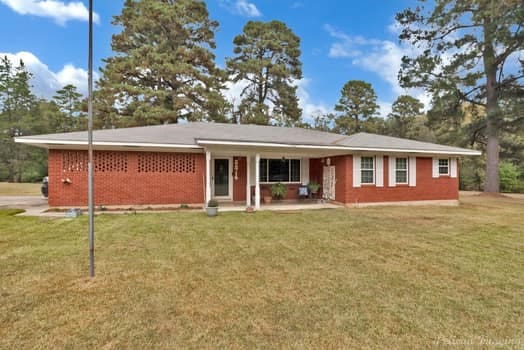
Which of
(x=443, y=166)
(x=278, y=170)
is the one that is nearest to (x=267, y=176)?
(x=278, y=170)

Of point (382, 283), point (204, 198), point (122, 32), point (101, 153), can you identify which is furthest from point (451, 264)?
point (122, 32)

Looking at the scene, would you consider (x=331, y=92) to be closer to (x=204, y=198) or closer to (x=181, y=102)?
(x=181, y=102)

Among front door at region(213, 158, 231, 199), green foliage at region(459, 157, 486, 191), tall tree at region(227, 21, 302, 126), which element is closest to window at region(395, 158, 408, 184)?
front door at region(213, 158, 231, 199)

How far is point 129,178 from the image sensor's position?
371 inches

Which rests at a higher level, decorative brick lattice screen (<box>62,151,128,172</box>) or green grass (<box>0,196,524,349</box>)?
decorative brick lattice screen (<box>62,151,128,172</box>)

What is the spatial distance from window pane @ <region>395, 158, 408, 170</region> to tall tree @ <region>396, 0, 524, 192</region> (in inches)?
319

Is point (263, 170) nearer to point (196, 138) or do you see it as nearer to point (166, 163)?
point (196, 138)

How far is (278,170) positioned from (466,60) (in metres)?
14.0

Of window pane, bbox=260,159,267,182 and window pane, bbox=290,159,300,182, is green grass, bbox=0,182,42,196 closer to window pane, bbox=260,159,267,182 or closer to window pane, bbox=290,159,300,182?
window pane, bbox=260,159,267,182

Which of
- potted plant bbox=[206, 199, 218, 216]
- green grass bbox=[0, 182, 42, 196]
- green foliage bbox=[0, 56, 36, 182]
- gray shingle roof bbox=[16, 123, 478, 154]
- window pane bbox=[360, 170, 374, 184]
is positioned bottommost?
potted plant bbox=[206, 199, 218, 216]

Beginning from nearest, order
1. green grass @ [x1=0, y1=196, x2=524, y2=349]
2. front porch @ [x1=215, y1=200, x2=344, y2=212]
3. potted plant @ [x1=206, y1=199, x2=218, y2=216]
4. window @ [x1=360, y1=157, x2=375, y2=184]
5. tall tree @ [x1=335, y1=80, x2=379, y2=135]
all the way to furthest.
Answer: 1. green grass @ [x1=0, y1=196, x2=524, y2=349]
2. potted plant @ [x1=206, y1=199, x2=218, y2=216]
3. front porch @ [x1=215, y1=200, x2=344, y2=212]
4. window @ [x1=360, y1=157, x2=375, y2=184]
5. tall tree @ [x1=335, y1=80, x2=379, y2=135]

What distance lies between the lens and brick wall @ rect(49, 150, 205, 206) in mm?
8961

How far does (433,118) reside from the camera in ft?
57.9

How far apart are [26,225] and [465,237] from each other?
10.5 m
